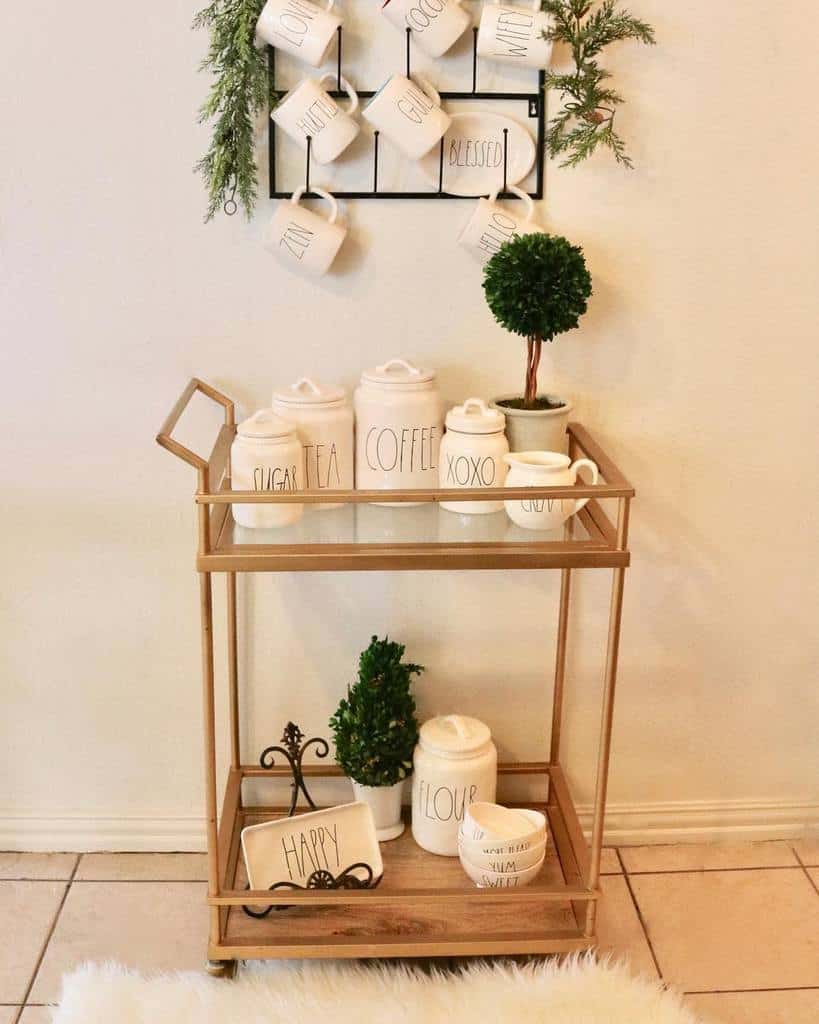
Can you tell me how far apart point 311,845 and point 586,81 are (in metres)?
1.13

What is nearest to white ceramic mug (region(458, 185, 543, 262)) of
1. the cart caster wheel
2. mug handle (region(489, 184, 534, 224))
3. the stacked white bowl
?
mug handle (region(489, 184, 534, 224))

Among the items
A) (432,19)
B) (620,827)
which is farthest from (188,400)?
(620,827)

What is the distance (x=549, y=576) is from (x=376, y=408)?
0.44 m

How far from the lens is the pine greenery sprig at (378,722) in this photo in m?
1.74

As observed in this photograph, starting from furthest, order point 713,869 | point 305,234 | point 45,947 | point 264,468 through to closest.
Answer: point 713,869, point 45,947, point 305,234, point 264,468

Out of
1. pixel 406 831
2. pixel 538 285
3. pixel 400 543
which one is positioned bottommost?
pixel 406 831

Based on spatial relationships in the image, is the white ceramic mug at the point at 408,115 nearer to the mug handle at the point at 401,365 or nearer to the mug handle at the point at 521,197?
the mug handle at the point at 521,197

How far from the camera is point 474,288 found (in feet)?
5.55

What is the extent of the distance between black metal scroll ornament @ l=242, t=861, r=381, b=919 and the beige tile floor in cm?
12

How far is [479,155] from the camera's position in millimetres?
1627

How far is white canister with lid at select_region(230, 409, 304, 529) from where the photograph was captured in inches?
58.9

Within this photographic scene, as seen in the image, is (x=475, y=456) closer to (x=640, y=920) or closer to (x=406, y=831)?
(x=406, y=831)

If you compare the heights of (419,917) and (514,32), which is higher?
(514,32)

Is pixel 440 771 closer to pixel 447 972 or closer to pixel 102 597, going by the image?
pixel 447 972
